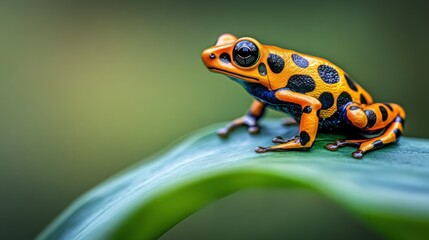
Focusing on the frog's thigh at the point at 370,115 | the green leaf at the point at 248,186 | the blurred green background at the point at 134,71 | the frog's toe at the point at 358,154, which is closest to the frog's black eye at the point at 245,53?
the green leaf at the point at 248,186

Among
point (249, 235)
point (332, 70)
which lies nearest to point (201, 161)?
point (332, 70)

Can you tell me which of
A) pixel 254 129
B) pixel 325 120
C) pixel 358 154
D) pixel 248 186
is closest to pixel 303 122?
pixel 325 120

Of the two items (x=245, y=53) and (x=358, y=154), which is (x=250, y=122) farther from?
(x=358, y=154)

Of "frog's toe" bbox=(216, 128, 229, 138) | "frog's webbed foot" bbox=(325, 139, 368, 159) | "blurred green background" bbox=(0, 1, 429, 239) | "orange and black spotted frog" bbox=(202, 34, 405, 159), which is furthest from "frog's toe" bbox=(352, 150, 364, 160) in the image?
"blurred green background" bbox=(0, 1, 429, 239)

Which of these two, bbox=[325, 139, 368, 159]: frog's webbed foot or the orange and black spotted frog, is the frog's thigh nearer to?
the orange and black spotted frog

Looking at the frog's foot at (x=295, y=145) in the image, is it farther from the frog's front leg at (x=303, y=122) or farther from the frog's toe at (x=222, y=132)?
the frog's toe at (x=222, y=132)
